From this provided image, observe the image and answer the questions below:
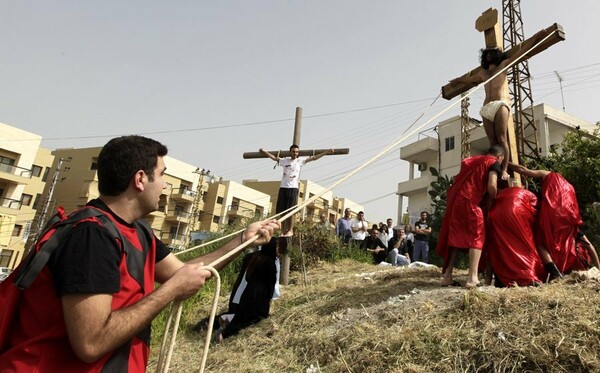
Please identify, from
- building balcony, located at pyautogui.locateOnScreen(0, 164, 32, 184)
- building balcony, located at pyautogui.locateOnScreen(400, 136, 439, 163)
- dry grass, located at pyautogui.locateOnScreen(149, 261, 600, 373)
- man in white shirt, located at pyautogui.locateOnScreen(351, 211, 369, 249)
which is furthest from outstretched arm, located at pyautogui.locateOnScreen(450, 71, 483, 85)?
building balcony, located at pyautogui.locateOnScreen(0, 164, 32, 184)

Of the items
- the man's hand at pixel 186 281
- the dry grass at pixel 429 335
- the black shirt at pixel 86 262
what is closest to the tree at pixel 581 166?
the dry grass at pixel 429 335

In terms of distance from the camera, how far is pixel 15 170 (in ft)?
107

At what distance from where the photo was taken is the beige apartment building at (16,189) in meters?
31.9

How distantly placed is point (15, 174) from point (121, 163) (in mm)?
37831

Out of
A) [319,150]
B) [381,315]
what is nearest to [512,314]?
[381,315]

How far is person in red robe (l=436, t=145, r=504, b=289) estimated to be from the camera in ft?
13.8

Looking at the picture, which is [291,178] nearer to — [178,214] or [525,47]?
[525,47]

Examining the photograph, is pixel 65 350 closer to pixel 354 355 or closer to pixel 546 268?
pixel 354 355

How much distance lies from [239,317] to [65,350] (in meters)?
3.72

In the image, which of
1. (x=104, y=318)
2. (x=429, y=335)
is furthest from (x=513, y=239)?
(x=104, y=318)

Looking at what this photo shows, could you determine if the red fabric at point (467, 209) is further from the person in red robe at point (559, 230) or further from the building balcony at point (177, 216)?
the building balcony at point (177, 216)

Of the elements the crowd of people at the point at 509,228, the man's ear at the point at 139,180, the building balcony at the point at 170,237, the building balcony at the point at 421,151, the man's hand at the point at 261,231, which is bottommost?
the man's hand at the point at 261,231

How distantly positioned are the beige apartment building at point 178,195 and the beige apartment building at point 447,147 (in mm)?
13616

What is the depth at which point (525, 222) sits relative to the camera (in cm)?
424
